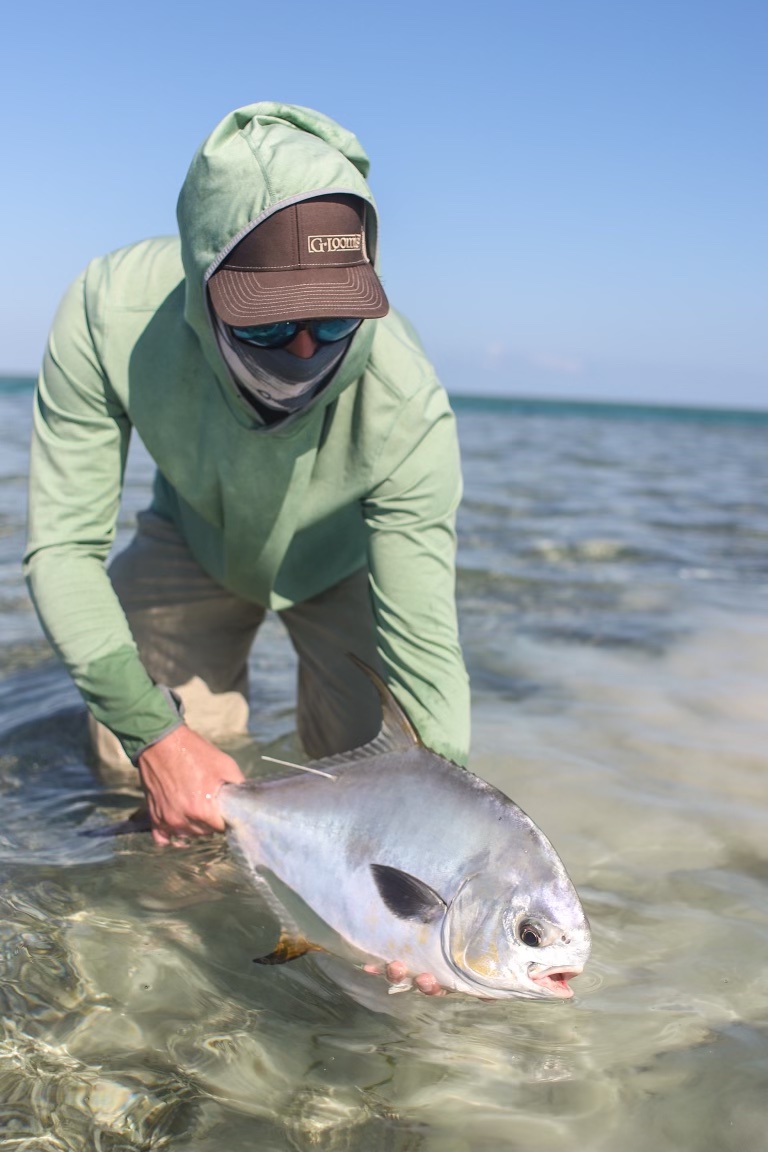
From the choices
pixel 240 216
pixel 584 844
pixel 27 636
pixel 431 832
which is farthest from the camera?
pixel 27 636

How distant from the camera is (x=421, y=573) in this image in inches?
118

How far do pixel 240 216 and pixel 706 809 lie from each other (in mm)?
2502

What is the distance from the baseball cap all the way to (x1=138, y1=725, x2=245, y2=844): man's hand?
3.61 ft

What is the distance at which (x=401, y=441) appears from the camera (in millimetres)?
3033

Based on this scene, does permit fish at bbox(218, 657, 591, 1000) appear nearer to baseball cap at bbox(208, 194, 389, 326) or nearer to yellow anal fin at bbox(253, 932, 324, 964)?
yellow anal fin at bbox(253, 932, 324, 964)

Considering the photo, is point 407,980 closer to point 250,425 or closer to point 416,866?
point 416,866

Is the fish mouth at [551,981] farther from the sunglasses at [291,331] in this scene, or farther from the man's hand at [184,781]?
the sunglasses at [291,331]

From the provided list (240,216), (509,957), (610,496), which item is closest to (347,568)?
(240,216)

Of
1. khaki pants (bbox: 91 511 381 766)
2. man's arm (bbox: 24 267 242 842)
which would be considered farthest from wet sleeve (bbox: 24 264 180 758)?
khaki pants (bbox: 91 511 381 766)

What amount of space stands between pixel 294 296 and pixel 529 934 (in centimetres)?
148

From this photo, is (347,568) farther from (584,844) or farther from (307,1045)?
(307,1045)

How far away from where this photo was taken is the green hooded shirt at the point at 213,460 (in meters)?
2.91

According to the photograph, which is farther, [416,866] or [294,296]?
[294,296]

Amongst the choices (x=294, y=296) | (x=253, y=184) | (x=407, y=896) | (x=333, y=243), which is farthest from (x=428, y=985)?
(x=253, y=184)
